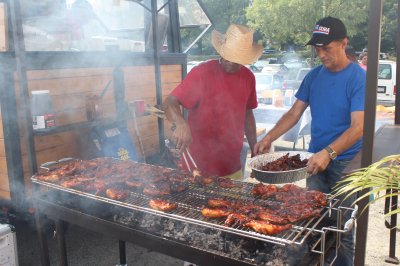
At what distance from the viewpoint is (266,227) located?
82.8 inches

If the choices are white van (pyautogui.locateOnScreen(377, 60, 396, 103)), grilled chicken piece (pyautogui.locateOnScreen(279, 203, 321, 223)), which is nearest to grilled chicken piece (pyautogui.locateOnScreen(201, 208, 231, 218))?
grilled chicken piece (pyautogui.locateOnScreen(279, 203, 321, 223))

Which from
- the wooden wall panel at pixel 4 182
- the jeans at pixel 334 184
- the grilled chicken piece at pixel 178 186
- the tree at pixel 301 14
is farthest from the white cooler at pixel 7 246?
the tree at pixel 301 14

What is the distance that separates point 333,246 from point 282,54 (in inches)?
1330

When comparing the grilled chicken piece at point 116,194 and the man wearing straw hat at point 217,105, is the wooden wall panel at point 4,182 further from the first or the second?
the man wearing straw hat at point 217,105

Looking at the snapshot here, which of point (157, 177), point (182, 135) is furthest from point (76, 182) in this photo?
point (182, 135)

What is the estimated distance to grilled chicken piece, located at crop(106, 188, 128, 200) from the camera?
270 cm

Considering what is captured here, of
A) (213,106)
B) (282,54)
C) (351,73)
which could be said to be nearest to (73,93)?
(213,106)

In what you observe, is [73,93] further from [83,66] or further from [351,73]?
[351,73]

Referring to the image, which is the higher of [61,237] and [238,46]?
[238,46]

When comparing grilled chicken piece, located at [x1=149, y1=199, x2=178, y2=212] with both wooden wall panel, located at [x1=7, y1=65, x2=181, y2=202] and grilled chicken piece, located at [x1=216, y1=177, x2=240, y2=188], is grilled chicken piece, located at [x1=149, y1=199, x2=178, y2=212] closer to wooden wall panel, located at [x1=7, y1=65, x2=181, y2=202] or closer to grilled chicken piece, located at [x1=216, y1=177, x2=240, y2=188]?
grilled chicken piece, located at [x1=216, y1=177, x2=240, y2=188]

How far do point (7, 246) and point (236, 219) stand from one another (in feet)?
8.18

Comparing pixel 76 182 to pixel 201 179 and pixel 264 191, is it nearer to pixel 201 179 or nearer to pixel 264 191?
pixel 201 179

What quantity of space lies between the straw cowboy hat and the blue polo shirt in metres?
0.69

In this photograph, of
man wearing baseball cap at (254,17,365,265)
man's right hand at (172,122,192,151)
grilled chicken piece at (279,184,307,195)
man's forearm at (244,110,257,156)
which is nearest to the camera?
grilled chicken piece at (279,184,307,195)
